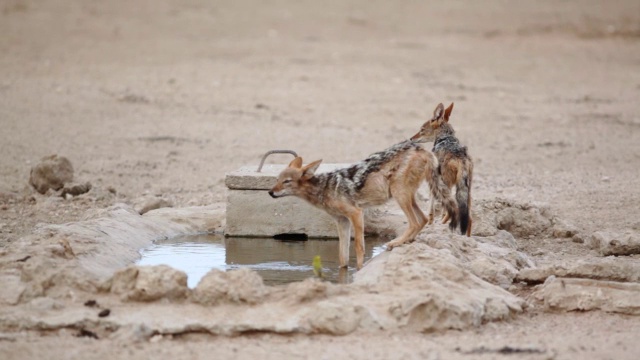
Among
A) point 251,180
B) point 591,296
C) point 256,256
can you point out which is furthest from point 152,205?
point 591,296

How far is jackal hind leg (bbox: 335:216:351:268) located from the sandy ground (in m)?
1.86

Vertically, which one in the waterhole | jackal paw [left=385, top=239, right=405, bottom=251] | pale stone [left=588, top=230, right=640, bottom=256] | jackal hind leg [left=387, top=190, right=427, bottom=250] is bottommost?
the waterhole

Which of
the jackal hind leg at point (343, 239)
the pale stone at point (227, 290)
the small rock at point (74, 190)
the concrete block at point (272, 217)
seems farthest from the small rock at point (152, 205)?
the pale stone at point (227, 290)

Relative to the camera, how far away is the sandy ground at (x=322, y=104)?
796cm

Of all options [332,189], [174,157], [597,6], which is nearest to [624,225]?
[332,189]

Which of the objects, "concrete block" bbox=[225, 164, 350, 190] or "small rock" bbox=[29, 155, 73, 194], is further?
"small rock" bbox=[29, 155, 73, 194]

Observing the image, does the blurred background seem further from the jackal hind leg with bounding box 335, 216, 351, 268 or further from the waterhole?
the jackal hind leg with bounding box 335, 216, 351, 268

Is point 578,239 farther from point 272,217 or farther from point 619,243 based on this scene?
point 272,217

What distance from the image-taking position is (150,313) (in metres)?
7.62

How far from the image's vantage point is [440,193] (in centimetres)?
946

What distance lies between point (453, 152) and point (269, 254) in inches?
79.2

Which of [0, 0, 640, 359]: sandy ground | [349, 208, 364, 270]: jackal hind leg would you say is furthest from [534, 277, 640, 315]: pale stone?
[349, 208, 364, 270]: jackal hind leg

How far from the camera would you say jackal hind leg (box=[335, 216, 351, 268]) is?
9.39 meters

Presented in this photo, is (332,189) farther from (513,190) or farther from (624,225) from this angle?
(513,190)
